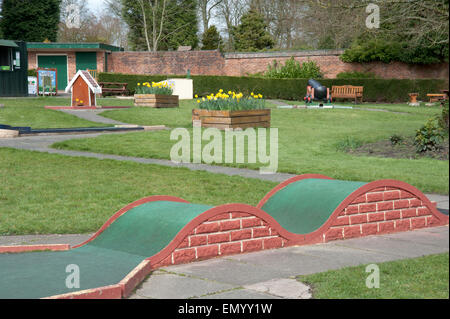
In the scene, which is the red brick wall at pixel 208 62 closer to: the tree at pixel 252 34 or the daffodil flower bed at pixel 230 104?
the tree at pixel 252 34

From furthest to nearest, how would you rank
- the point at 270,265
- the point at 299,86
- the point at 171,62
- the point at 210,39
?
the point at 210,39 → the point at 171,62 → the point at 299,86 → the point at 270,265

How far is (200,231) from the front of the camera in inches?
199

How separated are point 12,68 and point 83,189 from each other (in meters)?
23.3

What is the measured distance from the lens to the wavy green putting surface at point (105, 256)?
4152 mm

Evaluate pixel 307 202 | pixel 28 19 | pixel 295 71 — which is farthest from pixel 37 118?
pixel 28 19

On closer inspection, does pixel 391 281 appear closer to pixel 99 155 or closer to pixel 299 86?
pixel 99 155

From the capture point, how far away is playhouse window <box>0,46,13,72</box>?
1166 inches

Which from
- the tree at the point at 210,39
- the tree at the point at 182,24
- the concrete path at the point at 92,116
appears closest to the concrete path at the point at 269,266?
the concrete path at the point at 92,116

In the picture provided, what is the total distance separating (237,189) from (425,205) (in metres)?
3.33

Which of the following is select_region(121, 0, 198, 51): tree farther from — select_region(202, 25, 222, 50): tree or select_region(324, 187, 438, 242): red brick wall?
select_region(324, 187, 438, 242): red brick wall

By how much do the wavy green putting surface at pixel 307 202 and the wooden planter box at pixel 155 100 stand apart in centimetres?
1838

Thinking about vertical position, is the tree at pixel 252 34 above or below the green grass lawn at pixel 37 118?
above

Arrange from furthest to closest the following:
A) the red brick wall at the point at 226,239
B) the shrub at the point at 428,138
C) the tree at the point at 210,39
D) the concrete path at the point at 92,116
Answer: the tree at the point at 210,39 → the concrete path at the point at 92,116 → the shrub at the point at 428,138 → the red brick wall at the point at 226,239

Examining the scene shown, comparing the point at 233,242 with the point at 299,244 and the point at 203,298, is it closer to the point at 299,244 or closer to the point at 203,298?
the point at 299,244
